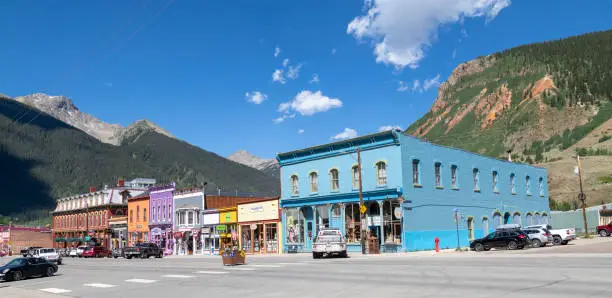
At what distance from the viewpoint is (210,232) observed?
59781 mm

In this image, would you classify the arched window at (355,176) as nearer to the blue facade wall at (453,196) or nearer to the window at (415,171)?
the blue facade wall at (453,196)

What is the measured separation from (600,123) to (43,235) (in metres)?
128

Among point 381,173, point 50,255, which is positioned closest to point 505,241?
point 381,173

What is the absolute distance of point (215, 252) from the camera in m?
58.6

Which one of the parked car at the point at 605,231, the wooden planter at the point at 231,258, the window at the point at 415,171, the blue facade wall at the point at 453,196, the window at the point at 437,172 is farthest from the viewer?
the parked car at the point at 605,231

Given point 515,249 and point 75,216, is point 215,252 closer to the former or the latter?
point 515,249

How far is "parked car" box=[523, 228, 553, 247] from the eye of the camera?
125 feet

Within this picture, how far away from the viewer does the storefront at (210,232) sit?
59.0 m

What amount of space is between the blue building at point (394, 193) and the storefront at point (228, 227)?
28.2 ft

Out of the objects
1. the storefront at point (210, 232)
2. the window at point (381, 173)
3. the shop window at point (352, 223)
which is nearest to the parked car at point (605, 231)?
the window at point (381, 173)

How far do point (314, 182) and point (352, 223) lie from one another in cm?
569

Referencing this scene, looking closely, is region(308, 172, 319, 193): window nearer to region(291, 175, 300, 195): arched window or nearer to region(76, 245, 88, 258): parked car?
region(291, 175, 300, 195): arched window

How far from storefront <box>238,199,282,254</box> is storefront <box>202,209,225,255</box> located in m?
4.70

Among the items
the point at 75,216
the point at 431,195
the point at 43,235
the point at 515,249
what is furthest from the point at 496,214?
the point at 43,235
